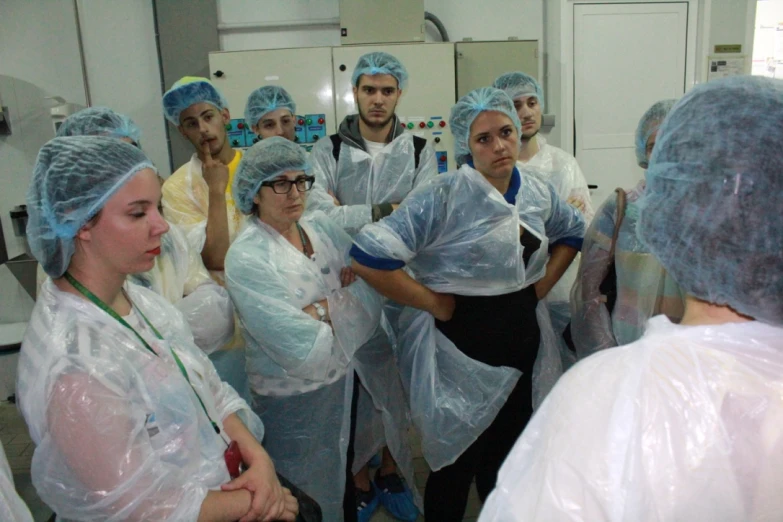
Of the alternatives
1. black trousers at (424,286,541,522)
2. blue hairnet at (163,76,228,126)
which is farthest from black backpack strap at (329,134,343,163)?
black trousers at (424,286,541,522)

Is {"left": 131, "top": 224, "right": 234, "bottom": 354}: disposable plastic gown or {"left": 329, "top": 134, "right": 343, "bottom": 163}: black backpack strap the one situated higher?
{"left": 329, "top": 134, "right": 343, "bottom": 163}: black backpack strap

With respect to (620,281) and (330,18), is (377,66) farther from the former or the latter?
(330,18)

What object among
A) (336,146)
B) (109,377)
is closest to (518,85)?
(336,146)

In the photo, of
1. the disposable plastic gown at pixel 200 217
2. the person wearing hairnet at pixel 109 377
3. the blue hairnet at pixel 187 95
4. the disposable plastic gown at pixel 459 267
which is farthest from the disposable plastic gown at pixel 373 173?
the person wearing hairnet at pixel 109 377

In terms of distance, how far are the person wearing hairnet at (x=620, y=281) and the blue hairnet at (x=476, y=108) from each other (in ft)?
1.29

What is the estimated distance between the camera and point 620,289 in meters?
1.50

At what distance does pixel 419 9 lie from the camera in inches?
133

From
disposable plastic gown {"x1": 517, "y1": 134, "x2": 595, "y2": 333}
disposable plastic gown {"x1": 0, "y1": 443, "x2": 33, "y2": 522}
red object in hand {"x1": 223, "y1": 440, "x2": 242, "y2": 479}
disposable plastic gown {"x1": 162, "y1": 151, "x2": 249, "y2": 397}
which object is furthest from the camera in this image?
disposable plastic gown {"x1": 517, "y1": 134, "x2": 595, "y2": 333}

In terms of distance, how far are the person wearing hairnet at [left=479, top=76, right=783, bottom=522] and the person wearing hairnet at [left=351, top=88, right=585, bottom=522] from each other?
82cm

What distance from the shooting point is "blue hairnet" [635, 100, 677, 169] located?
163 centimetres

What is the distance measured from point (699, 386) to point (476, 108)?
1.15 meters

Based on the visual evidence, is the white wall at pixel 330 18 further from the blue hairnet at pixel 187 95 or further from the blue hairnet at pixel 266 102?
the blue hairnet at pixel 187 95

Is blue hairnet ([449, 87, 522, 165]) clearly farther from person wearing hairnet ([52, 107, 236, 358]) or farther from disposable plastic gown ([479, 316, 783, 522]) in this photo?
disposable plastic gown ([479, 316, 783, 522])

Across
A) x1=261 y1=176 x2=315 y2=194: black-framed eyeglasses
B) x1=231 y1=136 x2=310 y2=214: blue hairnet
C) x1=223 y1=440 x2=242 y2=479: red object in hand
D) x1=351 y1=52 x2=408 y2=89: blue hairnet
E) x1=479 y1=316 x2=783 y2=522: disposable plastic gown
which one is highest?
x1=351 y1=52 x2=408 y2=89: blue hairnet
